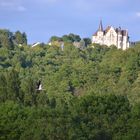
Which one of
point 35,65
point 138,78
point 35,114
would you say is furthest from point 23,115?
point 35,65

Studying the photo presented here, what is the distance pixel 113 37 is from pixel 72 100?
248 feet

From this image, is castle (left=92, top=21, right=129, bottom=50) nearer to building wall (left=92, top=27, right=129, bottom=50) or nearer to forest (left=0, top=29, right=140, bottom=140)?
building wall (left=92, top=27, right=129, bottom=50)

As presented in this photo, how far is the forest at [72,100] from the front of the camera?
4722 centimetres

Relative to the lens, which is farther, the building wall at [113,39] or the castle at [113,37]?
the castle at [113,37]

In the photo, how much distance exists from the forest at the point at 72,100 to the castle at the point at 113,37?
1965 cm

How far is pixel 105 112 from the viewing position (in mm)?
52156

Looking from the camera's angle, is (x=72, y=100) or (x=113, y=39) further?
(x=113, y=39)

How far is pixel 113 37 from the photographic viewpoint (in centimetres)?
13112

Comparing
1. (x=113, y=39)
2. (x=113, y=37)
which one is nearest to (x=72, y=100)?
(x=113, y=39)

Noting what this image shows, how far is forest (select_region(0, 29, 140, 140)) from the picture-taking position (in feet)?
155

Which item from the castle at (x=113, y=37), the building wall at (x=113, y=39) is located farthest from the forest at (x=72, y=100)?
the castle at (x=113, y=37)

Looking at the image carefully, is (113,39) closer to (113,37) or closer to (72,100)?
(113,37)

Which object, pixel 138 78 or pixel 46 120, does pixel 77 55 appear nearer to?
pixel 138 78

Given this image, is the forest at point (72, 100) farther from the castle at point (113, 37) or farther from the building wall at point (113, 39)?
the castle at point (113, 37)
